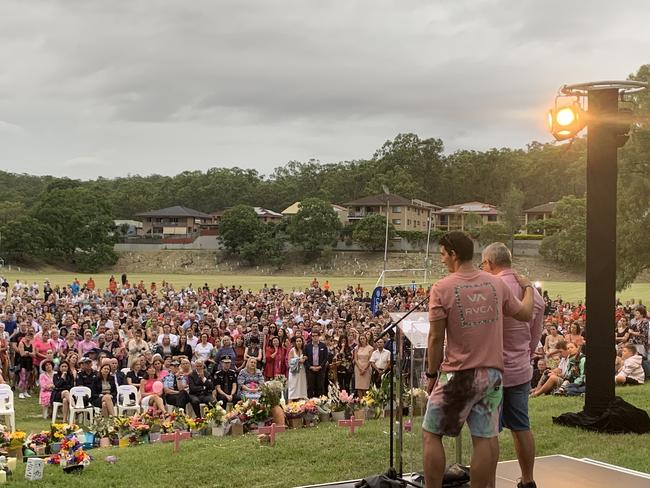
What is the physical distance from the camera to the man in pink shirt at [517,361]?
185 inches

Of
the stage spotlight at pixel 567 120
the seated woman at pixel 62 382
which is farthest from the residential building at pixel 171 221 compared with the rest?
the stage spotlight at pixel 567 120

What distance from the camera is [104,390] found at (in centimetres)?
1155

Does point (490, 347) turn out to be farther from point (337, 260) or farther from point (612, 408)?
point (337, 260)

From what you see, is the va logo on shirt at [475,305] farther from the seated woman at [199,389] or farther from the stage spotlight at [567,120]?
the seated woman at [199,389]

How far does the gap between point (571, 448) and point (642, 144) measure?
20264 mm

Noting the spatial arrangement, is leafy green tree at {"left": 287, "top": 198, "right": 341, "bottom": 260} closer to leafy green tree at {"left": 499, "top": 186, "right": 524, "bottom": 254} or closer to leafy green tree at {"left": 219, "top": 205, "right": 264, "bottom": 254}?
leafy green tree at {"left": 219, "top": 205, "right": 264, "bottom": 254}

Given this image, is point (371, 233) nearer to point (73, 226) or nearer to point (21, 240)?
point (73, 226)

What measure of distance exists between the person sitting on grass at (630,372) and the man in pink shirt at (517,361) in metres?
7.18

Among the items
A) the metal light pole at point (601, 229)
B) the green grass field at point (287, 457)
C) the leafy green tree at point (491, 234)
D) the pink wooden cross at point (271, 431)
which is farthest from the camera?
the leafy green tree at point (491, 234)

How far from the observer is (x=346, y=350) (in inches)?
547

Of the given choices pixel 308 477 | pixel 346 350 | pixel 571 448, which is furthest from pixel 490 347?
pixel 346 350

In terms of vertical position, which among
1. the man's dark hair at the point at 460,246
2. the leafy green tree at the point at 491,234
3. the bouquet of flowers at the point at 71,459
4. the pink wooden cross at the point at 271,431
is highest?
the leafy green tree at the point at 491,234

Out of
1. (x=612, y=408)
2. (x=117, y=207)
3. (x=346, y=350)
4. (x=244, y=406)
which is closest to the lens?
(x=612, y=408)

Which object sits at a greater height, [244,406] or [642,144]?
[642,144]
